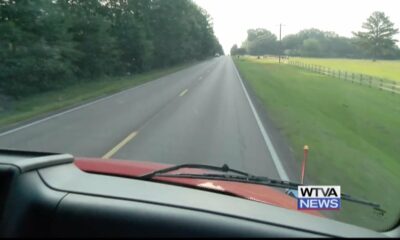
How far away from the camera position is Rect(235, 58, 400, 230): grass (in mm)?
7752

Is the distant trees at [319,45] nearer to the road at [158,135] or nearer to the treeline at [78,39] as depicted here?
the treeline at [78,39]

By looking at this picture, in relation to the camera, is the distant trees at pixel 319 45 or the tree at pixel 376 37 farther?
the distant trees at pixel 319 45

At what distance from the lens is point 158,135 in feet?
42.9

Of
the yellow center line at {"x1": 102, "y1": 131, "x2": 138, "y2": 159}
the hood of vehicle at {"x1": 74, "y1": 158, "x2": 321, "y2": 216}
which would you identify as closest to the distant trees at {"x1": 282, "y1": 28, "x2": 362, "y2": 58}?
the yellow center line at {"x1": 102, "y1": 131, "x2": 138, "y2": 159}

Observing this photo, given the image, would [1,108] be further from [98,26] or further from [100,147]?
[98,26]

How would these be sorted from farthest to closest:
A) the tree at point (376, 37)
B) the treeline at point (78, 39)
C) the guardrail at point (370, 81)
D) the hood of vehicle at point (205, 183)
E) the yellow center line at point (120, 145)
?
the guardrail at point (370, 81)
the treeline at point (78, 39)
the tree at point (376, 37)
the yellow center line at point (120, 145)
the hood of vehicle at point (205, 183)

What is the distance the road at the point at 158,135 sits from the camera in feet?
33.9

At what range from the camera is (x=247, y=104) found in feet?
76.5

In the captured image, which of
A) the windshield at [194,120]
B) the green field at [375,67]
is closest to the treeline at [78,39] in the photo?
the windshield at [194,120]

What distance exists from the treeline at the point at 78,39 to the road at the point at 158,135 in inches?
262

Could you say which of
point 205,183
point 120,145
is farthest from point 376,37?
point 205,183

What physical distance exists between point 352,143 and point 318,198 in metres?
11.9

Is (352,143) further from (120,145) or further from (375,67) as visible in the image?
(375,67)

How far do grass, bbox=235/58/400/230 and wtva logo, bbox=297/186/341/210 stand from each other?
121 centimetres
